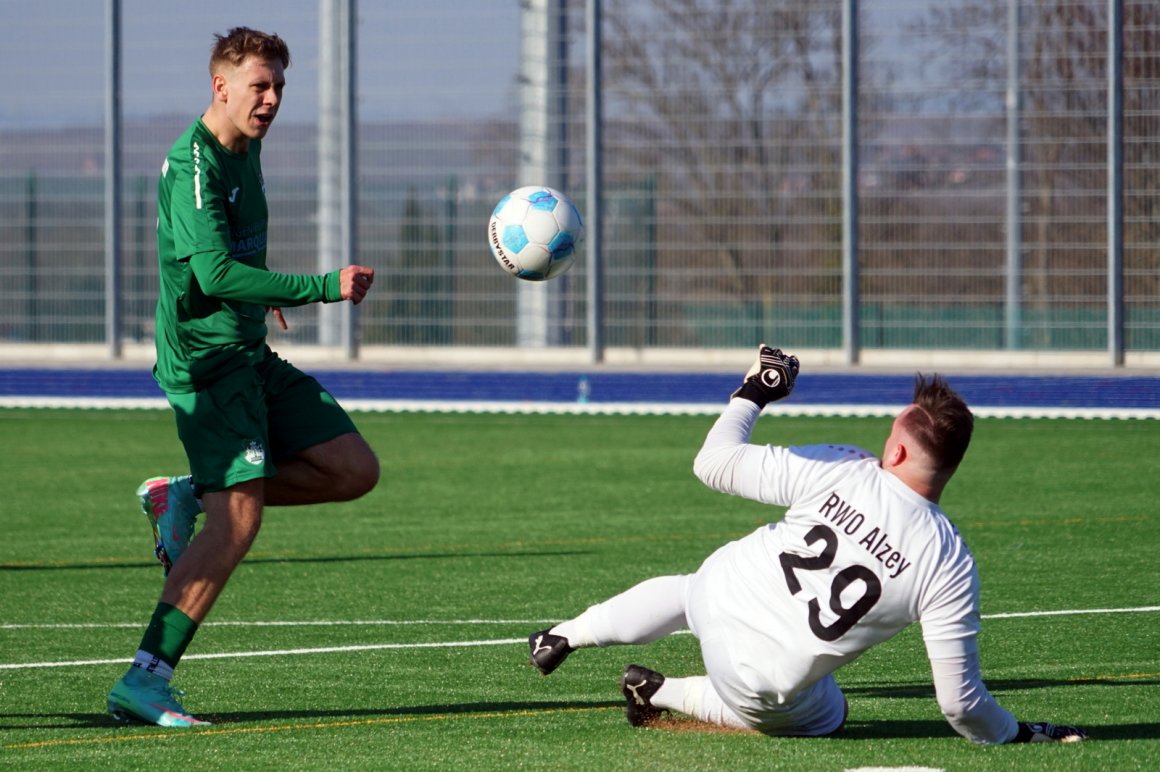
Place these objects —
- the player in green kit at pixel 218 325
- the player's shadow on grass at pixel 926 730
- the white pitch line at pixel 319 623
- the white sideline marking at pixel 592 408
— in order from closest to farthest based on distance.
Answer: the player's shadow on grass at pixel 926 730, the player in green kit at pixel 218 325, the white pitch line at pixel 319 623, the white sideline marking at pixel 592 408

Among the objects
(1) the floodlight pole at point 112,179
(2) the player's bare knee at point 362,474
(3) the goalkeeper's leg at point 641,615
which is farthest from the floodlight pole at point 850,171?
(3) the goalkeeper's leg at point 641,615

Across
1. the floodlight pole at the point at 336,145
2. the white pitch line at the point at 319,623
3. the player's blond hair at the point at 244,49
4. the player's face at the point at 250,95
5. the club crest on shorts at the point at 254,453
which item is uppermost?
the floodlight pole at the point at 336,145

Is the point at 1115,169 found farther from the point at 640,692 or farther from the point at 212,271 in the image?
the point at 212,271

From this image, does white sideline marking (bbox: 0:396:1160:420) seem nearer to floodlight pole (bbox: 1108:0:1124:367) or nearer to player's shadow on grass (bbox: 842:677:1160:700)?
floodlight pole (bbox: 1108:0:1124:367)

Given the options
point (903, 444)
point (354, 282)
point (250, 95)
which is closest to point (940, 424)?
point (903, 444)

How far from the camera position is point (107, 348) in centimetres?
2288

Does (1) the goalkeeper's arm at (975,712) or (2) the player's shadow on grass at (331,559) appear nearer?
(1) the goalkeeper's arm at (975,712)

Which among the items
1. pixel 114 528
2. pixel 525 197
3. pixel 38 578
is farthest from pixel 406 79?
pixel 525 197

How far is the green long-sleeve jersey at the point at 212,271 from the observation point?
5477 mm

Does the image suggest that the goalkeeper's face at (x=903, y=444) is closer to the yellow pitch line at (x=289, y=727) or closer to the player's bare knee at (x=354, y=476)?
the yellow pitch line at (x=289, y=727)

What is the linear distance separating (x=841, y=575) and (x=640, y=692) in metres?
0.81

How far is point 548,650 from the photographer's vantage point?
5496mm

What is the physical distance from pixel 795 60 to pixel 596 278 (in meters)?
3.34

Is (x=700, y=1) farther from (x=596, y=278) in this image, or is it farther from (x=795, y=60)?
(x=596, y=278)
